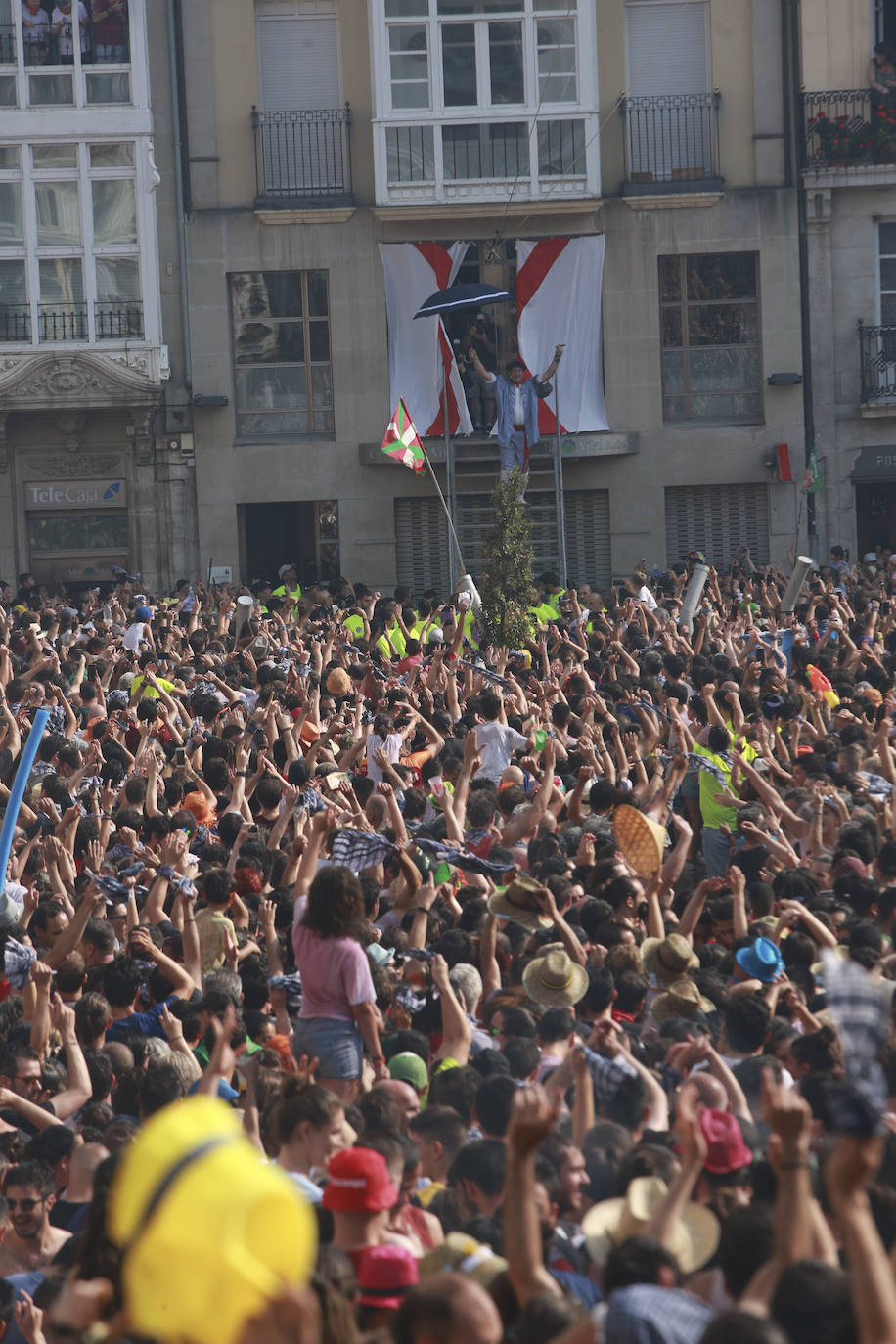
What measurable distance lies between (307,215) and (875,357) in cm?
906

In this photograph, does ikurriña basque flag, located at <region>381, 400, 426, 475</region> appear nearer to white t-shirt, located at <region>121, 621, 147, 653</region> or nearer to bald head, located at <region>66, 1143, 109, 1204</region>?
white t-shirt, located at <region>121, 621, 147, 653</region>

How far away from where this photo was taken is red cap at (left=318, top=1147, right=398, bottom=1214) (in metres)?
4.32

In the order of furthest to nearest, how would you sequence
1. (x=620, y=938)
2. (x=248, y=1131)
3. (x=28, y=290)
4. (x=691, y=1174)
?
(x=28, y=290) < (x=620, y=938) < (x=248, y=1131) < (x=691, y=1174)

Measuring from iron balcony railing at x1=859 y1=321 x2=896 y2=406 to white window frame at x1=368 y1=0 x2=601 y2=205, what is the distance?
5.11 metres

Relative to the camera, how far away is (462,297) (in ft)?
80.5

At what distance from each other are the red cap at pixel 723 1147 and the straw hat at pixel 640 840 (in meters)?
3.69

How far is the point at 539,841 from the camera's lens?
8953 mm

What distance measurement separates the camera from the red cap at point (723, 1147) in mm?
4645

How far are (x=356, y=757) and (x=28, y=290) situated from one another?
1784cm

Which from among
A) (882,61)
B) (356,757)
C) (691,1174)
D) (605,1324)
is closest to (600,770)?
(356,757)

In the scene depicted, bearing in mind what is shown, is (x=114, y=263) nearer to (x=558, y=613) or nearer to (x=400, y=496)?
(x=400, y=496)

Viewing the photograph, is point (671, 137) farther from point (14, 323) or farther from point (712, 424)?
point (14, 323)

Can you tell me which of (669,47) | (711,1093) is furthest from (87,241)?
(711,1093)

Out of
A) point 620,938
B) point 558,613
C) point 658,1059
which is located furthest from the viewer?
point 558,613
